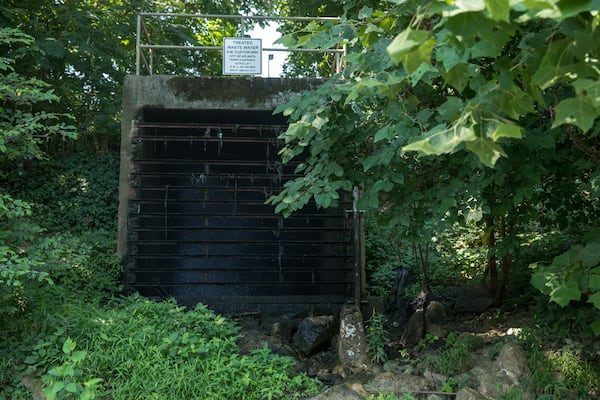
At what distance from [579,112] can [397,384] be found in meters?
3.26

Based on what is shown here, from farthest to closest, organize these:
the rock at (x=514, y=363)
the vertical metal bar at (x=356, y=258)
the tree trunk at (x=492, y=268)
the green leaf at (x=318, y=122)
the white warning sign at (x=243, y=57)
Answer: the white warning sign at (x=243, y=57) < the vertical metal bar at (x=356, y=258) < the tree trunk at (x=492, y=268) < the rock at (x=514, y=363) < the green leaf at (x=318, y=122)

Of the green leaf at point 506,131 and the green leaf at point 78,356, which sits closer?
the green leaf at point 506,131

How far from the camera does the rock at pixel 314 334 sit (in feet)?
17.6

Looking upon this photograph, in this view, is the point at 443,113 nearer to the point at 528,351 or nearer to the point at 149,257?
the point at 528,351

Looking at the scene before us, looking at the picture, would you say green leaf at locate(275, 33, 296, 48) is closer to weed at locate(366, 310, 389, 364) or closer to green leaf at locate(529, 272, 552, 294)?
green leaf at locate(529, 272, 552, 294)

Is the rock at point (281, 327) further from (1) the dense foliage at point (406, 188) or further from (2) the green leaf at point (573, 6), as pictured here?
(2) the green leaf at point (573, 6)

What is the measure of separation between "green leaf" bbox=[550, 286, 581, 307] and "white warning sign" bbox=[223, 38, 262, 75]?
16.9 ft

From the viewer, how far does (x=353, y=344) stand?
199 inches

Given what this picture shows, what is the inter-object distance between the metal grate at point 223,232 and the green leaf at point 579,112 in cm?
523

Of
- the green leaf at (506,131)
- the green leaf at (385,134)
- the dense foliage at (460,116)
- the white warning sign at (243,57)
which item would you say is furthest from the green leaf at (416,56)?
the white warning sign at (243,57)

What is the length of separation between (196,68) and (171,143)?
18.0ft

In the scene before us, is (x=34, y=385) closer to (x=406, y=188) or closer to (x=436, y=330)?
(x=406, y=188)

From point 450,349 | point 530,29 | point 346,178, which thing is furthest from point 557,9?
point 450,349

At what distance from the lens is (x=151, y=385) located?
13.3ft
